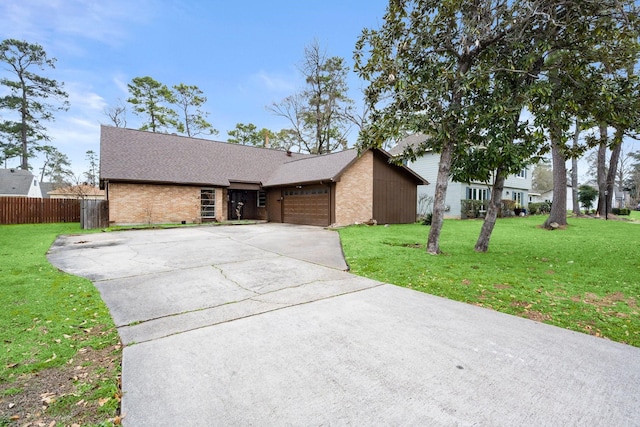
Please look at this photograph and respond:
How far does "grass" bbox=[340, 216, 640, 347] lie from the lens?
413cm

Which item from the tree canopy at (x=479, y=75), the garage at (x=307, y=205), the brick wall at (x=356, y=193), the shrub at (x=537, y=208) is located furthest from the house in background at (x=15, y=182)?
the shrub at (x=537, y=208)

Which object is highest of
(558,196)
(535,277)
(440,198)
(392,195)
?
(392,195)

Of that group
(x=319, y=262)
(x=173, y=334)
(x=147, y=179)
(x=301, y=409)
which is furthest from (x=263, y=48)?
(x=301, y=409)

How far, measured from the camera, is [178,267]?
21.6ft

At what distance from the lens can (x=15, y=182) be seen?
110 ft

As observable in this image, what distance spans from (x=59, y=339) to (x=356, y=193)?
49.2ft

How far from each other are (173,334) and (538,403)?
3.45 meters

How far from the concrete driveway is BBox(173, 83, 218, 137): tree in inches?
1236

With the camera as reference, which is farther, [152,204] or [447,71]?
[152,204]

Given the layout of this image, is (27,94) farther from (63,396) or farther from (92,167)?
(63,396)

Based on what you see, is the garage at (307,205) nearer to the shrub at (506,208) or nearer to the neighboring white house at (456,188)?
the neighboring white house at (456,188)

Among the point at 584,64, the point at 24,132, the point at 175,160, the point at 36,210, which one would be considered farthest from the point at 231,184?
the point at 24,132

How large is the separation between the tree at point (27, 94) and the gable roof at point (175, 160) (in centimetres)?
1638

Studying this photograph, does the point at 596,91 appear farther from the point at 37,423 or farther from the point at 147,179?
the point at 147,179
